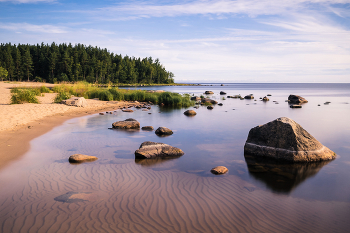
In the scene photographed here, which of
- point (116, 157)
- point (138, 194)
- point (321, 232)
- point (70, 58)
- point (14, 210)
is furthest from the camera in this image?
point (70, 58)

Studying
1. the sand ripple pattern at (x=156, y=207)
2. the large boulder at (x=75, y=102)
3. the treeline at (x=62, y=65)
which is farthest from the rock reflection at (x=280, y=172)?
the treeline at (x=62, y=65)

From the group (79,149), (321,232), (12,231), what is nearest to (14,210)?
(12,231)

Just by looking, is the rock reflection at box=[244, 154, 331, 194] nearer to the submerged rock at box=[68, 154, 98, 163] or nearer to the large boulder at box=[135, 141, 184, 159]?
the large boulder at box=[135, 141, 184, 159]

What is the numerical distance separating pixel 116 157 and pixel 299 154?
7.33 m

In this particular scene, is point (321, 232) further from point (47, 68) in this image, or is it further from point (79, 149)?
point (47, 68)

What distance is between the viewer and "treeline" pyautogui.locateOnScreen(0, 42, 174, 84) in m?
94.8

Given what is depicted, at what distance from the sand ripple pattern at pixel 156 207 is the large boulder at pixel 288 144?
110 inches

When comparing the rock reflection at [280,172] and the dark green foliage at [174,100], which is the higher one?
the dark green foliage at [174,100]

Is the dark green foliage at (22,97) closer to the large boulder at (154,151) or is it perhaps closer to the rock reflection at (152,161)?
the large boulder at (154,151)

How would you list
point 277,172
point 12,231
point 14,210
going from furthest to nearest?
point 277,172, point 14,210, point 12,231

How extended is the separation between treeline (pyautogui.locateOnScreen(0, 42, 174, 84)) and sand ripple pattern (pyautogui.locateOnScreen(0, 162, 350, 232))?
92.4 meters

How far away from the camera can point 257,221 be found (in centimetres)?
507

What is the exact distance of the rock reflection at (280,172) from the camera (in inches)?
282

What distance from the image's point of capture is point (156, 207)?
5516mm
